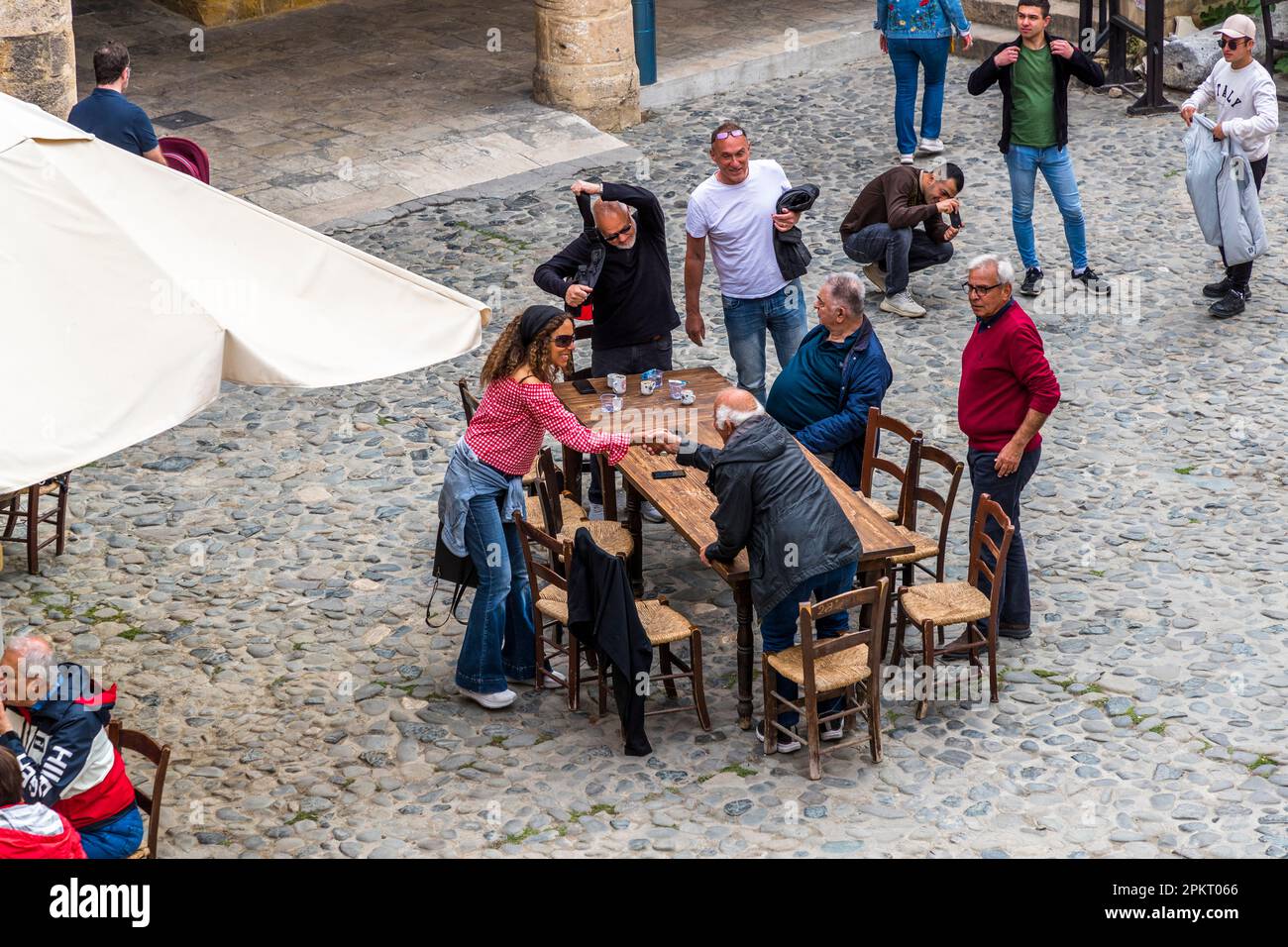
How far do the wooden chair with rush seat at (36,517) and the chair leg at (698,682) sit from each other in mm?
3188

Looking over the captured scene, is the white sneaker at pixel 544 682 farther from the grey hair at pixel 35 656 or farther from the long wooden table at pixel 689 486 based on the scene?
the grey hair at pixel 35 656

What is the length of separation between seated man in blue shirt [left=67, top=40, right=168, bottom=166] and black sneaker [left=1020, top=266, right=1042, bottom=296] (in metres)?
5.48

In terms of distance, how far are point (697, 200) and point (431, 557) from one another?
7.49 feet

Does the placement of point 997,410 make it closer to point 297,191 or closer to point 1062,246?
point 1062,246

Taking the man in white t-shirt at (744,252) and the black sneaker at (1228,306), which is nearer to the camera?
the man in white t-shirt at (744,252)

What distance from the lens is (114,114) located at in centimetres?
952

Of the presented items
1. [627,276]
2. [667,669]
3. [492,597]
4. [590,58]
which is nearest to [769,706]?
[667,669]

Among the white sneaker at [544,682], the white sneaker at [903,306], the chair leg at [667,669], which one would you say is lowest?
the white sneaker at [544,682]

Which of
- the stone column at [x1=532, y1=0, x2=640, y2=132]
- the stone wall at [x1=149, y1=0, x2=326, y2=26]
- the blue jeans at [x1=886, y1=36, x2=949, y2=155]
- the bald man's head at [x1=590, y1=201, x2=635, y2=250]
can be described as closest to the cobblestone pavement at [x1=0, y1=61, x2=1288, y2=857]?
the bald man's head at [x1=590, y1=201, x2=635, y2=250]

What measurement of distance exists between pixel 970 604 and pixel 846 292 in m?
1.50

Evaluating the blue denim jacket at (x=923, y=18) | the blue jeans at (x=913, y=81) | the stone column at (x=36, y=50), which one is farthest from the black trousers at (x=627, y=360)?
the blue denim jacket at (x=923, y=18)

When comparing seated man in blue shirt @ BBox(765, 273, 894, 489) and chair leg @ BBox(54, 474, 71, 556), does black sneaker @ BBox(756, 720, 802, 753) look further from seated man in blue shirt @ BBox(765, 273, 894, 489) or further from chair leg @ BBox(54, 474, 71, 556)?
chair leg @ BBox(54, 474, 71, 556)

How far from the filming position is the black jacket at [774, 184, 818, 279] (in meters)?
8.36

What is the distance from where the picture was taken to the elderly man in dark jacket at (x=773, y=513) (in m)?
6.21
